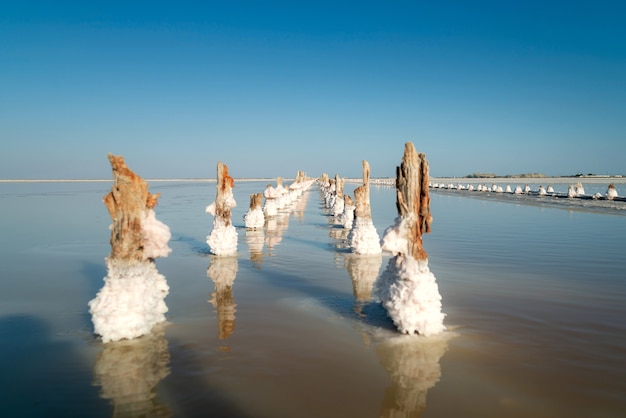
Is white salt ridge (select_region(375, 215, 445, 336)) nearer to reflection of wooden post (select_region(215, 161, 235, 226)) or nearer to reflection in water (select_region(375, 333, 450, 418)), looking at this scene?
reflection in water (select_region(375, 333, 450, 418))

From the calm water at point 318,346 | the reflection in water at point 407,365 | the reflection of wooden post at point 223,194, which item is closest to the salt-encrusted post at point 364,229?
the calm water at point 318,346

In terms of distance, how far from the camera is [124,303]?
23.3 ft

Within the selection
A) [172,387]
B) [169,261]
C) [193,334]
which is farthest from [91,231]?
[172,387]

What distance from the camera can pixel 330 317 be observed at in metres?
8.59

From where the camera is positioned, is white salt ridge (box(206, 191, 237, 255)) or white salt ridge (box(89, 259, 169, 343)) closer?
white salt ridge (box(89, 259, 169, 343))

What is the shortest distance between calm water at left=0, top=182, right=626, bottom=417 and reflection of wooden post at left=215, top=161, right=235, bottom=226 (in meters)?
1.74

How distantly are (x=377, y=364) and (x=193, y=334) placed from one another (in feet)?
11.5

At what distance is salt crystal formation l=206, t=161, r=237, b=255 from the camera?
582 inches

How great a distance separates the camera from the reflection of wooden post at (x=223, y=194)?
1473cm

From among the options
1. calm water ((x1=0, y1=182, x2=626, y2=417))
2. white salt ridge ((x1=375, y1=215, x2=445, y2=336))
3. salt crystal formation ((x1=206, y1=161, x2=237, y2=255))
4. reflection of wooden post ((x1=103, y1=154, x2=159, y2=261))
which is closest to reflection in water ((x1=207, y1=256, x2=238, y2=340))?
calm water ((x1=0, y1=182, x2=626, y2=417))

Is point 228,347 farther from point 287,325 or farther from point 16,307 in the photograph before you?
point 16,307

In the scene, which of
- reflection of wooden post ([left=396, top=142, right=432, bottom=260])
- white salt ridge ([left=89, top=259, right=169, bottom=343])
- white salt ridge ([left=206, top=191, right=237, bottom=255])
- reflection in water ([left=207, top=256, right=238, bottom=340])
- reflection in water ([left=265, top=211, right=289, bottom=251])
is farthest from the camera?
reflection in water ([left=265, top=211, right=289, bottom=251])

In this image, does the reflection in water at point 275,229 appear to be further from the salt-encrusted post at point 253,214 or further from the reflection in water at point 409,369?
the reflection in water at point 409,369

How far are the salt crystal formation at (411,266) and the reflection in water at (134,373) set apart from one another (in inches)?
160
